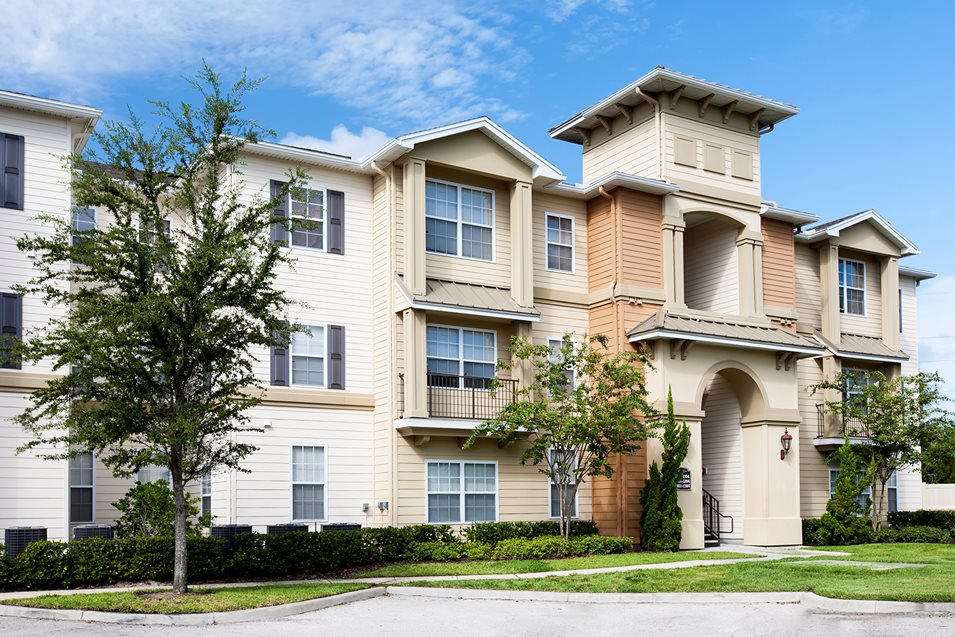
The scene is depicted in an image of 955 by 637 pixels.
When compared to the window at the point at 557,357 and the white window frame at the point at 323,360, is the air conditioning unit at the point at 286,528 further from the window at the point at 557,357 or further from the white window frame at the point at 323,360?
the window at the point at 557,357

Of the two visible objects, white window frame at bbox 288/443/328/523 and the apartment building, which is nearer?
the apartment building

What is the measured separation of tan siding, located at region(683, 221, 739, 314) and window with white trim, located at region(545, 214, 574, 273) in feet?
15.9

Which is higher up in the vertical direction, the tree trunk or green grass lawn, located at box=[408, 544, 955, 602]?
the tree trunk

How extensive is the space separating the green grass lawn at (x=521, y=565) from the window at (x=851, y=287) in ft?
42.3

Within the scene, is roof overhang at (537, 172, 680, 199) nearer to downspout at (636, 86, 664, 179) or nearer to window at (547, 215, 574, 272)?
downspout at (636, 86, 664, 179)

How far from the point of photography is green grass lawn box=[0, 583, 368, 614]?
15461mm

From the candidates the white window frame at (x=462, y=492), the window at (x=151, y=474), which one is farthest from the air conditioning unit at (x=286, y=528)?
the window at (x=151, y=474)

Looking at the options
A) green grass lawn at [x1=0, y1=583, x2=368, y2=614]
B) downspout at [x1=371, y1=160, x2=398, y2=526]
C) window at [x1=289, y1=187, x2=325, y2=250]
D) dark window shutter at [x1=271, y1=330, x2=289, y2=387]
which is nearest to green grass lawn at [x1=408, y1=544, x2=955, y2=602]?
green grass lawn at [x1=0, y1=583, x2=368, y2=614]

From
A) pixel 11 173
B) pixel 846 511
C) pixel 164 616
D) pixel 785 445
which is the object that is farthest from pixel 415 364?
pixel 846 511

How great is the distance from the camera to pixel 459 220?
26672 mm

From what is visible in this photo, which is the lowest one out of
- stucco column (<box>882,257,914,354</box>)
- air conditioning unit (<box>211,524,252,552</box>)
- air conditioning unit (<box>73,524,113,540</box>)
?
air conditioning unit (<box>211,524,252,552</box>)

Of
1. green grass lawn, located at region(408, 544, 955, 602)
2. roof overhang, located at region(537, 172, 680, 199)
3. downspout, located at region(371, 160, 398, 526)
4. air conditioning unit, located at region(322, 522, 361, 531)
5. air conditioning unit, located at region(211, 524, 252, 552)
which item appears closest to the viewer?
green grass lawn, located at region(408, 544, 955, 602)

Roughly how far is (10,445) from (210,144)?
7.93 metres

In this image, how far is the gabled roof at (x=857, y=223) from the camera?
32.3m
